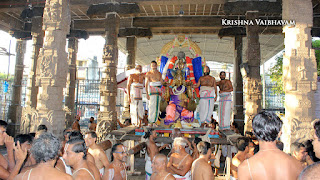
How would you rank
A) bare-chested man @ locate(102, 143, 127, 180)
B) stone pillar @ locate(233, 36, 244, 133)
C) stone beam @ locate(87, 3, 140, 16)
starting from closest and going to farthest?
bare-chested man @ locate(102, 143, 127, 180)
stone beam @ locate(87, 3, 140, 16)
stone pillar @ locate(233, 36, 244, 133)

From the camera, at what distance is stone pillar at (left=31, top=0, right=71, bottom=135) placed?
5.26 meters

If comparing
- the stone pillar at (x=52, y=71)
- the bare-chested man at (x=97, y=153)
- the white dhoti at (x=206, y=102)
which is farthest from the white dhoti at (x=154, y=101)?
the bare-chested man at (x=97, y=153)

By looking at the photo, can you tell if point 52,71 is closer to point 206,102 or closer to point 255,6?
point 206,102

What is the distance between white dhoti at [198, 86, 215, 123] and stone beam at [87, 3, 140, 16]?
13.7 ft

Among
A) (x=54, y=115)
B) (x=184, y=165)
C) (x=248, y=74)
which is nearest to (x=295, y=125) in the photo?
(x=184, y=165)

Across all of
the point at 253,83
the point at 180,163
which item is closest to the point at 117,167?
the point at 180,163

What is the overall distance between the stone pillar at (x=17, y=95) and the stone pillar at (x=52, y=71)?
698cm

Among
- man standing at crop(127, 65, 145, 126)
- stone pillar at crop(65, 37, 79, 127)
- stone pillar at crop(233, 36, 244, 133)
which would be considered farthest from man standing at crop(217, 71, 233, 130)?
stone pillar at crop(65, 37, 79, 127)

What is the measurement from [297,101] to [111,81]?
6.18 metres

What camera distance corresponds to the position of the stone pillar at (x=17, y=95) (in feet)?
36.2

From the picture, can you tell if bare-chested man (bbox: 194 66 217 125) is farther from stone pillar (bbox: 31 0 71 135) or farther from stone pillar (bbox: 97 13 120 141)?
stone pillar (bbox: 31 0 71 135)

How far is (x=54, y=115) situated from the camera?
529 cm

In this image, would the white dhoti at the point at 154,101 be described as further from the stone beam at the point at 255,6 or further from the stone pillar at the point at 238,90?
the stone pillar at the point at 238,90

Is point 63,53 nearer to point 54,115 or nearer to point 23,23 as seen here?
point 54,115
